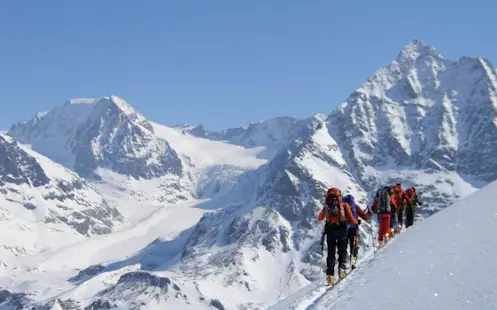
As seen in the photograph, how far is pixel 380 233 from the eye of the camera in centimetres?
3145

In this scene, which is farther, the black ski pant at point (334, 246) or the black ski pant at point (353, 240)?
the black ski pant at point (353, 240)

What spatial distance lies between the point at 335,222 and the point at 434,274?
5938 mm

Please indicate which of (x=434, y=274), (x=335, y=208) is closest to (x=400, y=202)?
(x=335, y=208)

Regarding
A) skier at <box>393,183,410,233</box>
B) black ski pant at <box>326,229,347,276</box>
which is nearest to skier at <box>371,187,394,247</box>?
skier at <box>393,183,410,233</box>

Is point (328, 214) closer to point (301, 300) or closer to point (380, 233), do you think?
point (301, 300)

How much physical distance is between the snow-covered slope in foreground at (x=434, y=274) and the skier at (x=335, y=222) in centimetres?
96

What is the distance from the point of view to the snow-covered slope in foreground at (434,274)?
14.2 meters

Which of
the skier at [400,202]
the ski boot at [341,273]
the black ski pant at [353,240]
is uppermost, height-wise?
the skier at [400,202]

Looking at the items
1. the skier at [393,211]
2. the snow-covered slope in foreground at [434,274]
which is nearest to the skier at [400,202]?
the skier at [393,211]

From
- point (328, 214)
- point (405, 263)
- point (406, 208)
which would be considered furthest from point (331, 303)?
point (406, 208)

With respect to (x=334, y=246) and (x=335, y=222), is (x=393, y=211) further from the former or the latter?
(x=335, y=222)

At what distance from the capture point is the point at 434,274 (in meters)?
16.6

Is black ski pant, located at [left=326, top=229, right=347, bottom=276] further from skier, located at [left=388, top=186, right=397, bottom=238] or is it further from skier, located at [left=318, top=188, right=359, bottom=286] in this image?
skier, located at [left=388, top=186, right=397, bottom=238]

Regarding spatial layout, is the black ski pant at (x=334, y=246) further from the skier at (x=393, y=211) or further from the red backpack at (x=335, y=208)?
the skier at (x=393, y=211)
